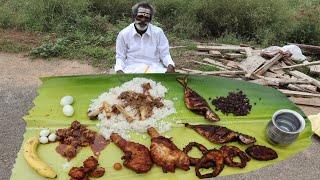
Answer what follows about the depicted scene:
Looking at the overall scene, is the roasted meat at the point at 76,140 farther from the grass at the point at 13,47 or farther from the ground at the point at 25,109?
→ the grass at the point at 13,47

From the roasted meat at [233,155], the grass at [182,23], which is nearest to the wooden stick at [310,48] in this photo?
the grass at [182,23]

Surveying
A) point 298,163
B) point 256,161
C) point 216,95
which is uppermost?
point 216,95

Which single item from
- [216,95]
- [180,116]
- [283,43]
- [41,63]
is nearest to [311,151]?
[216,95]

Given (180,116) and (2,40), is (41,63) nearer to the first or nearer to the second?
(2,40)

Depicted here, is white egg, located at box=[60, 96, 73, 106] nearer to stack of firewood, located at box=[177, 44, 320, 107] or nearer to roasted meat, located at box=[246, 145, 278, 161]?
roasted meat, located at box=[246, 145, 278, 161]

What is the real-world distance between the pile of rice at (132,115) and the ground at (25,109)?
3.88ft

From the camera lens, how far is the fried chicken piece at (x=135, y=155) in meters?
4.13

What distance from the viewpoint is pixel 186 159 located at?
427 cm

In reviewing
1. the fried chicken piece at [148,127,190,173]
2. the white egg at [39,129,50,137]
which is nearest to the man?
the white egg at [39,129,50,137]

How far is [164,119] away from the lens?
4.92 meters

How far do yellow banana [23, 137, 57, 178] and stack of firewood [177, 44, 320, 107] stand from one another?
3.96 meters

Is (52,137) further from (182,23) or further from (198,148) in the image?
(182,23)

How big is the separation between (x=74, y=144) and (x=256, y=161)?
6.50 feet

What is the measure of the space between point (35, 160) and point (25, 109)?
2544 mm
